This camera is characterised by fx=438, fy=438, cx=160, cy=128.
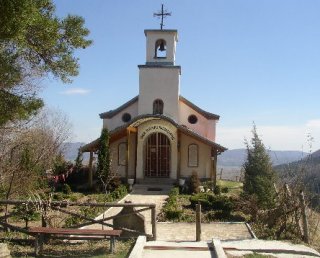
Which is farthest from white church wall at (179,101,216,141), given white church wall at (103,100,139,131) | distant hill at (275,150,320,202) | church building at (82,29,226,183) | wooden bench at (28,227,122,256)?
wooden bench at (28,227,122,256)

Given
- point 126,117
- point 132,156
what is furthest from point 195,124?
point 132,156

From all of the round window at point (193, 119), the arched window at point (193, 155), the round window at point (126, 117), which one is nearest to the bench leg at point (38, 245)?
the arched window at point (193, 155)

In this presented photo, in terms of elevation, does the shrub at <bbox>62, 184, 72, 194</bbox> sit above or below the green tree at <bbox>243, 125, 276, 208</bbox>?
below

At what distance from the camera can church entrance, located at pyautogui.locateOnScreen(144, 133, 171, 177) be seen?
28391 millimetres

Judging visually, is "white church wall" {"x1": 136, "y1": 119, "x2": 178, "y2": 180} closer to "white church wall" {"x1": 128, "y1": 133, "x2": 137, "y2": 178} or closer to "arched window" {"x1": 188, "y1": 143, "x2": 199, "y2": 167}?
"white church wall" {"x1": 128, "y1": 133, "x2": 137, "y2": 178}

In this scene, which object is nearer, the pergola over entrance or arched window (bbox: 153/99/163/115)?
the pergola over entrance

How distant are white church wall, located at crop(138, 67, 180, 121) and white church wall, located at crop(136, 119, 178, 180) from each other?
232 cm

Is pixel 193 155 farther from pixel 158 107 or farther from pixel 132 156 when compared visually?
pixel 158 107

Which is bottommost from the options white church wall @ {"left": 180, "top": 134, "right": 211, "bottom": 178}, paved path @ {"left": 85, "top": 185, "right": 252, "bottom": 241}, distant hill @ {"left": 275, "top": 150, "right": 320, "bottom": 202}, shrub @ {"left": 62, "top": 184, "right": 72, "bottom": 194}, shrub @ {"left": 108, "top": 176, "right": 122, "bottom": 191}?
paved path @ {"left": 85, "top": 185, "right": 252, "bottom": 241}

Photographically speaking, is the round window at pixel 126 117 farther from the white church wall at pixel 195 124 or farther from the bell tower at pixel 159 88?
the white church wall at pixel 195 124

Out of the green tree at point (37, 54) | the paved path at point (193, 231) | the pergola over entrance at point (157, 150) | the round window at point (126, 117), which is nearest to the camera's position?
the green tree at point (37, 54)

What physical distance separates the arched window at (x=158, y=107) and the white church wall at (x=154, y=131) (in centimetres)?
241

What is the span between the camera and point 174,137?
27.5 m

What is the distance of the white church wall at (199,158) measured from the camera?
28297 mm
